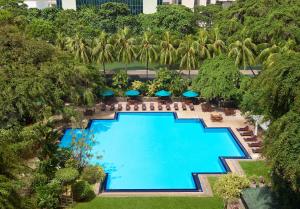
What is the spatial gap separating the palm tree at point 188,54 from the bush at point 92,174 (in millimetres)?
20900

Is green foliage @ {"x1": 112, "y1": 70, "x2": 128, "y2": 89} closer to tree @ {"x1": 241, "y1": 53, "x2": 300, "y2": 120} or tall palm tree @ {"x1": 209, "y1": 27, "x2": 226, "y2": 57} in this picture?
tall palm tree @ {"x1": 209, "y1": 27, "x2": 226, "y2": 57}

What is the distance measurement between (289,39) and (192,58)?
10.6 meters

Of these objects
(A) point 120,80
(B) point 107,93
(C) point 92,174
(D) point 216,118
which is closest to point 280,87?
(C) point 92,174

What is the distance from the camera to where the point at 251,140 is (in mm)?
32156

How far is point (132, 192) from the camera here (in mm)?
24750

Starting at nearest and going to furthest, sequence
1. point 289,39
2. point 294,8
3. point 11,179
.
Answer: point 11,179 → point 289,39 → point 294,8

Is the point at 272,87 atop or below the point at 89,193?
atop

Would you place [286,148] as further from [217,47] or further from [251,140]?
[217,47]

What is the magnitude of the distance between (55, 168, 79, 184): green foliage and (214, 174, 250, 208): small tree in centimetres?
825

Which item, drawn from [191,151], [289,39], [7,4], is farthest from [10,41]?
[7,4]

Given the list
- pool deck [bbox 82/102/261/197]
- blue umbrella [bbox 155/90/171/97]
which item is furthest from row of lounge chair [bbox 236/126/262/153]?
blue umbrella [bbox 155/90/171/97]

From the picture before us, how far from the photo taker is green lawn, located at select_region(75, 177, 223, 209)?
2277cm

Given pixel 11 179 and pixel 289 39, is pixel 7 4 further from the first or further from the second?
pixel 11 179

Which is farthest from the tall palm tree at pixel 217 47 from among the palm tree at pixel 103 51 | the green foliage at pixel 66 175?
the green foliage at pixel 66 175
